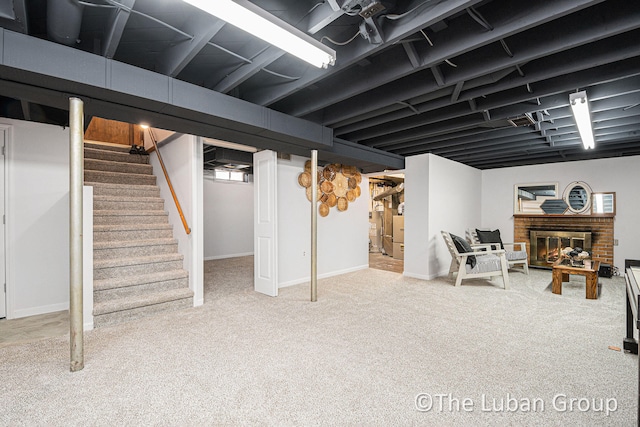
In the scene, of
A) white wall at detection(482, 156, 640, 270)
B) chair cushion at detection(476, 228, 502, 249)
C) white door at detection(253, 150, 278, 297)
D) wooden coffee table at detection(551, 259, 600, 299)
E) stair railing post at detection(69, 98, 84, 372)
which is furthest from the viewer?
chair cushion at detection(476, 228, 502, 249)

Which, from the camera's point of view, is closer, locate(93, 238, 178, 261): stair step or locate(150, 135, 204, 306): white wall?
locate(93, 238, 178, 261): stair step

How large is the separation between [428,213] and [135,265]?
4641 mm

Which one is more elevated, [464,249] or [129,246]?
[129,246]

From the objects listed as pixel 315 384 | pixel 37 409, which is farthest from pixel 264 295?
pixel 37 409

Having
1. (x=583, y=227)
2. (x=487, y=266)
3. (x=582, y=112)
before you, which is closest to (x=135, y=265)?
(x=487, y=266)

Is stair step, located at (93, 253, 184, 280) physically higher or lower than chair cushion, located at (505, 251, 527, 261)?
higher

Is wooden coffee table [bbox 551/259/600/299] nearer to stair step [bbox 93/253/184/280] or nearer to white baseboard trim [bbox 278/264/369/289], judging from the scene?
white baseboard trim [bbox 278/264/369/289]

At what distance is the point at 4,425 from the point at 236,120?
276 centimetres

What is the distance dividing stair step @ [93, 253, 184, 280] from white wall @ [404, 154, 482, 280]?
13.0ft

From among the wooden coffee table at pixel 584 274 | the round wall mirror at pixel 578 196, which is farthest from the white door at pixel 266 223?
the round wall mirror at pixel 578 196

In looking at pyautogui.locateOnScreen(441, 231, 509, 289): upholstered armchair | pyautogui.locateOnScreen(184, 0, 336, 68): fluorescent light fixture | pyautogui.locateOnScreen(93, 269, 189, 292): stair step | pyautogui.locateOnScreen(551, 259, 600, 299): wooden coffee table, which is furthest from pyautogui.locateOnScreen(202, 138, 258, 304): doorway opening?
pyautogui.locateOnScreen(551, 259, 600, 299): wooden coffee table

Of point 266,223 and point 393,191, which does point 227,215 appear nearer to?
point 266,223

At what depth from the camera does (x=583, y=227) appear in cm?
642

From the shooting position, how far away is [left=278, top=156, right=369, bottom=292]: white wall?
203 inches
